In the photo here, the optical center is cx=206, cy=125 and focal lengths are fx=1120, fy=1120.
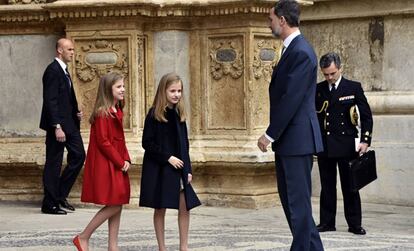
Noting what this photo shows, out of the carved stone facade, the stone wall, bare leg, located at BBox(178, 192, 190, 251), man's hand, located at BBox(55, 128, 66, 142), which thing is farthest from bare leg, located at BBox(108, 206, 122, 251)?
the stone wall

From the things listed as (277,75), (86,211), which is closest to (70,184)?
(86,211)

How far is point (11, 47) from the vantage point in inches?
481

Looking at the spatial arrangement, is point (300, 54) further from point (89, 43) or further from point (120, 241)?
point (89, 43)

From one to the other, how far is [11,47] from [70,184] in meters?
1.88

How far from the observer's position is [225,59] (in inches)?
450

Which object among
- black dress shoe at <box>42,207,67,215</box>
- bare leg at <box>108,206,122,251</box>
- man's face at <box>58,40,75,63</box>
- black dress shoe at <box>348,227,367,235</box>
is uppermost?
man's face at <box>58,40,75,63</box>

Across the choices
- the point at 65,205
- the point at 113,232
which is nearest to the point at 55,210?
the point at 65,205

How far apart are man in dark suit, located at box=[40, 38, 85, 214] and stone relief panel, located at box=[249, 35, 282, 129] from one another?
1769 mm

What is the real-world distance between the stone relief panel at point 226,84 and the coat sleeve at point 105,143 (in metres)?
3.09

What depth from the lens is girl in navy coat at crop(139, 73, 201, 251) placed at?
8.35 m

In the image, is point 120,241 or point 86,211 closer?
point 120,241

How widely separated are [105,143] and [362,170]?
2570 millimetres

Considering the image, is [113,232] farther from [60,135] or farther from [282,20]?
[60,135]

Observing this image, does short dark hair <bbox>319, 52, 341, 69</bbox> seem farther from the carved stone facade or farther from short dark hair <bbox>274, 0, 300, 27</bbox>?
short dark hair <bbox>274, 0, 300, 27</bbox>
